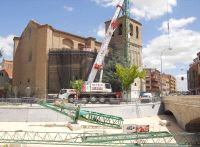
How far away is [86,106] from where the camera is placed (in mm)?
46719

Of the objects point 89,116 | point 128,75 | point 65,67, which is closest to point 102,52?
point 128,75

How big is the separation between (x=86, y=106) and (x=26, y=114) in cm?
801

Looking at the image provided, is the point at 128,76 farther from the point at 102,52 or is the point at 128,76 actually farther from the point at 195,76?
the point at 195,76

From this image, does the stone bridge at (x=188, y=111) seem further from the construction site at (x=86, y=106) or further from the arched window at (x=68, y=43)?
the arched window at (x=68, y=43)

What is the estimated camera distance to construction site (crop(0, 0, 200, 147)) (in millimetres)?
31625

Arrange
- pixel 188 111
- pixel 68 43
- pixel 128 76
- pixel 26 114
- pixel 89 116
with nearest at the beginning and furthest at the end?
pixel 188 111 → pixel 89 116 → pixel 26 114 → pixel 128 76 → pixel 68 43

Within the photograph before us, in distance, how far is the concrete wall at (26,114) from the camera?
144 ft

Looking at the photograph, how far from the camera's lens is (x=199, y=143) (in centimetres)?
3228

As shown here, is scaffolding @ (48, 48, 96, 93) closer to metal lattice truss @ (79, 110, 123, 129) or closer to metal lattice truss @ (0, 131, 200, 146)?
metal lattice truss @ (79, 110, 123, 129)

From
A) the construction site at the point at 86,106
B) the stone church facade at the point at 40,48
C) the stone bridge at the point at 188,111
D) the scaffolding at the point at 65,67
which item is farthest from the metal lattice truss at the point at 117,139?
the stone church facade at the point at 40,48

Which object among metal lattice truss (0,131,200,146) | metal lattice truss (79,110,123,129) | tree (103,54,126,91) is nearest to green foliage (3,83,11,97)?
tree (103,54,126,91)

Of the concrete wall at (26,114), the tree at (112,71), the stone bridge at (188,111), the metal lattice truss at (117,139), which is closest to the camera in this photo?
the metal lattice truss at (117,139)

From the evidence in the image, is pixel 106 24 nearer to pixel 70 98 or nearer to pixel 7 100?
pixel 70 98

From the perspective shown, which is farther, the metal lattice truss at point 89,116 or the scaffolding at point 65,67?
the scaffolding at point 65,67
